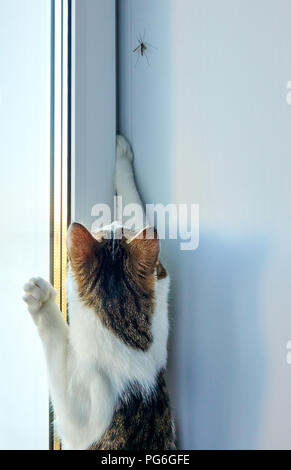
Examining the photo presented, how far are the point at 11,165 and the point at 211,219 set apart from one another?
0.38 meters

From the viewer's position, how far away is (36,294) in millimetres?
620

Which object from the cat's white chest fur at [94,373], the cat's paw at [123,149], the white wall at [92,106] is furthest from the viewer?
the cat's paw at [123,149]

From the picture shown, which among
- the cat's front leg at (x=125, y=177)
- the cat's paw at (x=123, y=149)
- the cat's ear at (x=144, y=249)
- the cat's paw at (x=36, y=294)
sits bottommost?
the cat's paw at (x=36, y=294)

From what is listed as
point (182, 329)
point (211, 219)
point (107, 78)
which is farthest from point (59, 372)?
point (107, 78)

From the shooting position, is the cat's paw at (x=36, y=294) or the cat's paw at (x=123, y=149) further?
the cat's paw at (x=123, y=149)

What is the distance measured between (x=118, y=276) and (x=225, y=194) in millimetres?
258

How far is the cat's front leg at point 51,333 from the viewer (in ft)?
2.04

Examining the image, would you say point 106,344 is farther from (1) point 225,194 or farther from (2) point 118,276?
(1) point 225,194

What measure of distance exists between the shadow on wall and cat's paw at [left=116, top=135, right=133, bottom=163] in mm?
225

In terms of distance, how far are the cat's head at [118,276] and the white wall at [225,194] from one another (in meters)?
0.15

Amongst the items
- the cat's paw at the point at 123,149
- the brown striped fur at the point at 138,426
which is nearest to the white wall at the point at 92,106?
the cat's paw at the point at 123,149

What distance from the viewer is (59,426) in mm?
634

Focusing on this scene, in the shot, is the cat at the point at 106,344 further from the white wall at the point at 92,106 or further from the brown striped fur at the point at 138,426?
the white wall at the point at 92,106

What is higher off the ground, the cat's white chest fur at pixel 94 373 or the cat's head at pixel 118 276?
the cat's head at pixel 118 276
